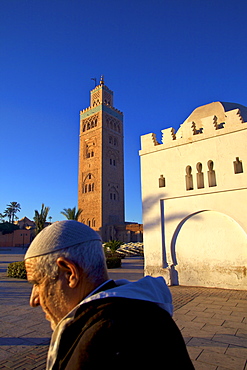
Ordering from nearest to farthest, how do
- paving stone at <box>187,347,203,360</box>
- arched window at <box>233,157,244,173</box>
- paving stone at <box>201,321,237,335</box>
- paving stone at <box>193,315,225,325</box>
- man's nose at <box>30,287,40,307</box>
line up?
man's nose at <box>30,287,40,307</box>
paving stone at <box>187,347,203,360</box>
paving stone at <box>201,321,237,335</box>
paving stone at <box>193,315,225,325</box>
arched window at <box>233,157,244,173</box>

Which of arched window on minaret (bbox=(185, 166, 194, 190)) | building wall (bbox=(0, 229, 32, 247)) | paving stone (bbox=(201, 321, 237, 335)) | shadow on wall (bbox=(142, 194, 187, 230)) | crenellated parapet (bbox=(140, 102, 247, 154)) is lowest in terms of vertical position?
paving stone (bbox=(201, 321, 237, 335))

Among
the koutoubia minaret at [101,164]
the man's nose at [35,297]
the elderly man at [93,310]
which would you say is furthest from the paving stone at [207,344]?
the koutoubia minaret at [101,164]

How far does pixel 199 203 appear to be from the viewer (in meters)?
8.40

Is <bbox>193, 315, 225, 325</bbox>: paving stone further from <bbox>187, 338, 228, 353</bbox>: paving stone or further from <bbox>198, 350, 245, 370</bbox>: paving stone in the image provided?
<bbox>198, 350, 245, 370</bbox>: paving stone

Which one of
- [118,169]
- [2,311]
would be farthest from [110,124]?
[2,311]

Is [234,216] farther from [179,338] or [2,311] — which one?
[179,338]

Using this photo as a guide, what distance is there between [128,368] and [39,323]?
5086 mm

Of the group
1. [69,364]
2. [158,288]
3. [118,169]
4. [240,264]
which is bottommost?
[240,264]

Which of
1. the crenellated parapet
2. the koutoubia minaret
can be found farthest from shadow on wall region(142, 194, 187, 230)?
the koutoubia minaret

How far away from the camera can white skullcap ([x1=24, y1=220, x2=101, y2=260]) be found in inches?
43.0

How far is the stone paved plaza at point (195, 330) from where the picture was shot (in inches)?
134

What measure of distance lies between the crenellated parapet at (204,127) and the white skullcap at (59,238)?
797cm

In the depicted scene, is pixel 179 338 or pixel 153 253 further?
pixel 153 253

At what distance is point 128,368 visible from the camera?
786 mm
